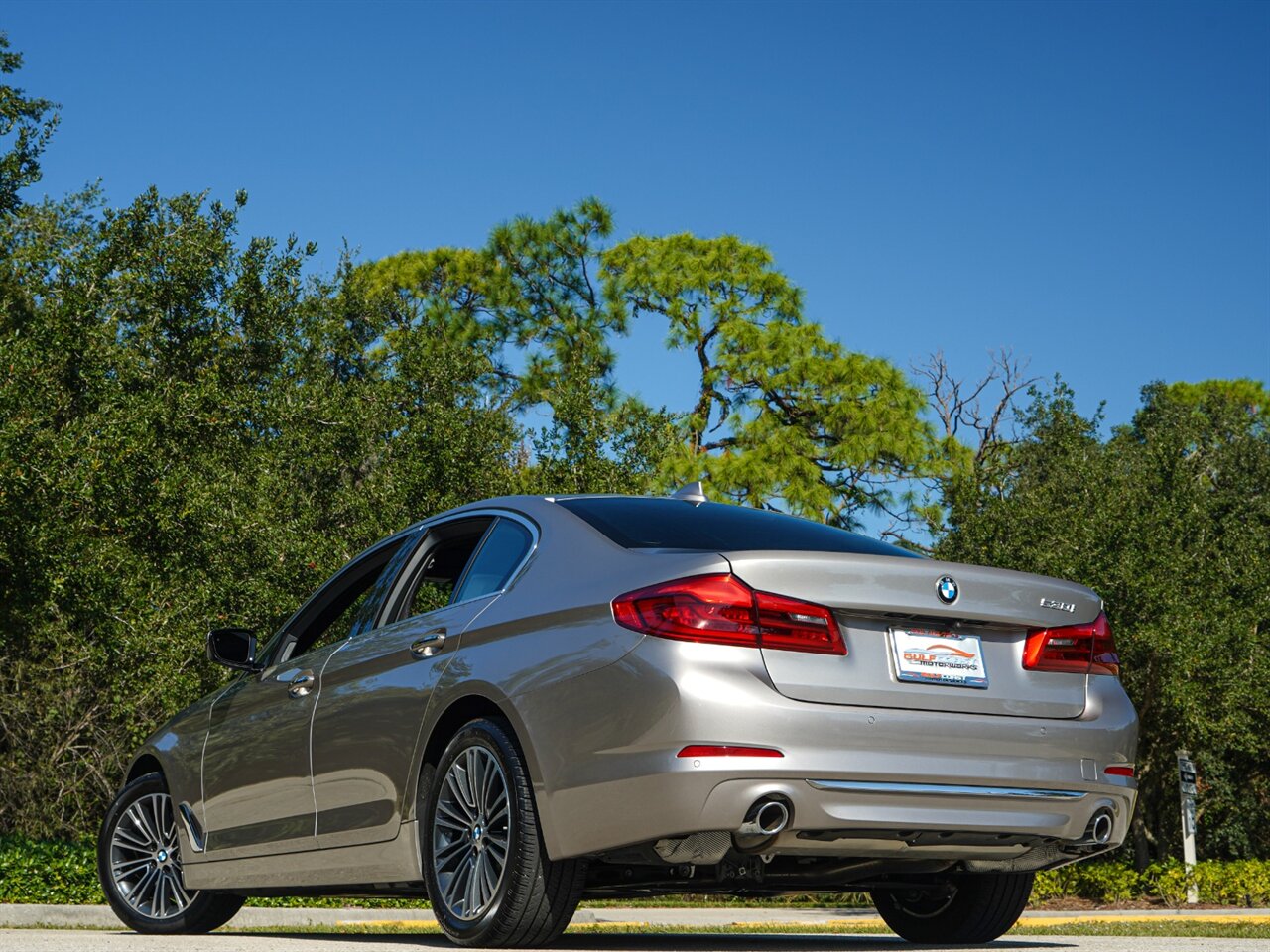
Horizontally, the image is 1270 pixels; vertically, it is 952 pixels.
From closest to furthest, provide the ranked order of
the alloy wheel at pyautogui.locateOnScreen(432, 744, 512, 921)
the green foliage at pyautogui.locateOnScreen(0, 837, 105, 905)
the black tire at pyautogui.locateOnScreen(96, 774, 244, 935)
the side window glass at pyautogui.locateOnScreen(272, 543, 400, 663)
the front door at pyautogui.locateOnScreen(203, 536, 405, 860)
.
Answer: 1. the alloy wheel at pyautogui.locateOnScreen(432, 744, 512, 921)
2. the front door at pyautogui.locateOnScreen(203, 536, 405, 860)
3. the side window glass at pyautogui.locateOnScreen(272, 543, 400, 663)
4. the black tire at pyautogui.locateOnScreen(96, 774, 244, 935)
5. the green foliage at pyautogui.locateOnScreen(0, 837, 105, 905)

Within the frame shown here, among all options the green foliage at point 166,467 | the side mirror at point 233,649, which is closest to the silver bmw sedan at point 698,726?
the side mirror at point 233,649

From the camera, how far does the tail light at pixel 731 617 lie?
15.4 feet

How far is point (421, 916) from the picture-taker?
647 inches

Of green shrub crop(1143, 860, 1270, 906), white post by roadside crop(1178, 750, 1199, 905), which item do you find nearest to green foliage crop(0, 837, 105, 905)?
green shrub crop(1143, 860, 1270, 906)

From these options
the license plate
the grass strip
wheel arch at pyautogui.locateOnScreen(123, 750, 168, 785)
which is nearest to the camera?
the license plate

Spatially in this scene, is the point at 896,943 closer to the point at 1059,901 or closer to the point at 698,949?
the point at 698,949

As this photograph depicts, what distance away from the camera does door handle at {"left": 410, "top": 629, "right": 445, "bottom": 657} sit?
5652 mm

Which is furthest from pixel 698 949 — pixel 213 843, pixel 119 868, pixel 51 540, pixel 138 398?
pixel 138 398

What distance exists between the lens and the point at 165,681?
16109 millimetres

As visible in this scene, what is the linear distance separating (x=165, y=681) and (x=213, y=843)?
9.60 m

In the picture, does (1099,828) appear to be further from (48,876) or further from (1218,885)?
(1218,885)

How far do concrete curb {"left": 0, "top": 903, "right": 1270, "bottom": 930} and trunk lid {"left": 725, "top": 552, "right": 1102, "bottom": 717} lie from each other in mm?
9455

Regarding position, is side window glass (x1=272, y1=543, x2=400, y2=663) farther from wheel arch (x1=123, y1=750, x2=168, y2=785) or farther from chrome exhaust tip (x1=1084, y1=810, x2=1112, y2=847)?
chrome exhaust tip (x1=1084, y1=810, x2=1112, y2=847)

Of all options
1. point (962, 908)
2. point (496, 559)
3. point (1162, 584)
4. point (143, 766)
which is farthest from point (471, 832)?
point (1162, 584)
